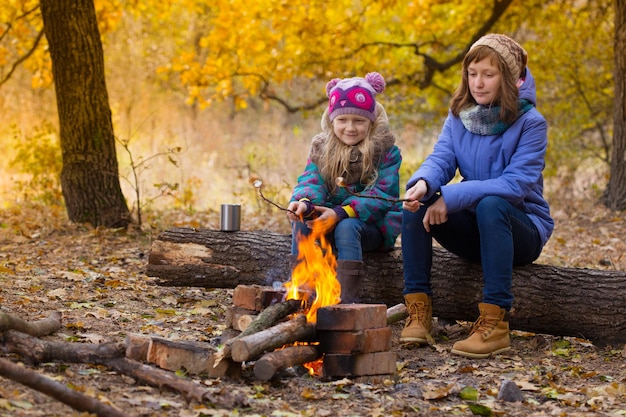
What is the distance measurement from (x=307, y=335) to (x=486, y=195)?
123cm

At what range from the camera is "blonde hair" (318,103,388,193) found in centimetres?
463

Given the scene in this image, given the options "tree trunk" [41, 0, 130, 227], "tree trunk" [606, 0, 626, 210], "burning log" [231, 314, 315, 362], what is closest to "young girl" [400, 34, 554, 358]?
"burning log" [231, 314, 315, 362]

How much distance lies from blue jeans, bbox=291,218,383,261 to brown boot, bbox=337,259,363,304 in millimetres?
174

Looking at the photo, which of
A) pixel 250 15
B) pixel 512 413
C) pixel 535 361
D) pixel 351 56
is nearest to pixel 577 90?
pixel 351 56

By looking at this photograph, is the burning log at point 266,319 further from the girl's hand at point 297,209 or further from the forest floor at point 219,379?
the girl's hand at point 297,209

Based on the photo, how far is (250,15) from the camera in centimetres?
956

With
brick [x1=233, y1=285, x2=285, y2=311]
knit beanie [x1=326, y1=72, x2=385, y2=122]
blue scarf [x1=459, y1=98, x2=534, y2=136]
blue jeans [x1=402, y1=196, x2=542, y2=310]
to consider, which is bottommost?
brick [x1=233, y1=285, x2=285, y2=311]

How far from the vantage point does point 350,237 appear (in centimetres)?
433

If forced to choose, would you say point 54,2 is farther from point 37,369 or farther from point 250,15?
point 37,369

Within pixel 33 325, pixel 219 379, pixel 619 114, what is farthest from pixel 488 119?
pixel 619 114

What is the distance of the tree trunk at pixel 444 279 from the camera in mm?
4285

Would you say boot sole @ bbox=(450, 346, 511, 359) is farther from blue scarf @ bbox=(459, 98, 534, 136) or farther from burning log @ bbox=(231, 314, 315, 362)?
Answer: blue scarf @ bbox=(459, 98, 534, 136)

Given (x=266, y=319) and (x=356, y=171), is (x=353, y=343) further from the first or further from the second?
(x=356, y=171)

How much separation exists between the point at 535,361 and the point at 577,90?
7479 mm
